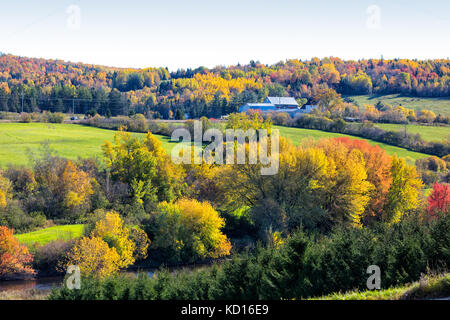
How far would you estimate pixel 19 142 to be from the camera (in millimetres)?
57750

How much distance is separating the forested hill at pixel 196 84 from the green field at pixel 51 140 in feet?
63.8

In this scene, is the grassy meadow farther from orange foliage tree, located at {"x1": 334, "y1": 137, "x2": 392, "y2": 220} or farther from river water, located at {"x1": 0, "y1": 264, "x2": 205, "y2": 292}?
river water, located at {"x1": 0, "y1": 264, "x2": 205, "y2": 292}

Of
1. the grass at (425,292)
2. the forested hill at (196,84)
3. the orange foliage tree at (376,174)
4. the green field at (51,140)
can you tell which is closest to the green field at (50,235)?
the green field at (51,140)

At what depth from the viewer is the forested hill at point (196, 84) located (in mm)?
94875

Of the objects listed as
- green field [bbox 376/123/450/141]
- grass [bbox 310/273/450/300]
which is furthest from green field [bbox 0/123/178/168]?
grass [bbox 310/273/450/300]

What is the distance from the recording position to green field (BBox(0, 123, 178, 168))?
172ft

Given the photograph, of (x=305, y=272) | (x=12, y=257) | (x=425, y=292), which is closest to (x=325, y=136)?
(x=12, y=257)

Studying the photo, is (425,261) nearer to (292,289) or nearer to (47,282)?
(292,289)

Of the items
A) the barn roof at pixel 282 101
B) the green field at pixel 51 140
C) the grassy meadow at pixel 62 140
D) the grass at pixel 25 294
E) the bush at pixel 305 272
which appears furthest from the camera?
the barn roof at pixel 282 101

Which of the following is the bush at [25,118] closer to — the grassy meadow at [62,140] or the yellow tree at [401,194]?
the grassy meadow at [62,140]

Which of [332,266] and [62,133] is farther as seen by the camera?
[62,133]

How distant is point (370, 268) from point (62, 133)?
58.8 metres
